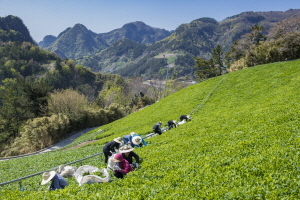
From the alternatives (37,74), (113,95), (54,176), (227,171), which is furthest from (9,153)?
(37,74)

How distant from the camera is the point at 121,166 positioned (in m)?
11.6

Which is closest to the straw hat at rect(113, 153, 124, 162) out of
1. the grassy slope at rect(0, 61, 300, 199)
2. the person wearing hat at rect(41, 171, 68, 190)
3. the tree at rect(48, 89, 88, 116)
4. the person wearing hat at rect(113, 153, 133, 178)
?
the person wearing hat at rect(113, 153, 133, 178)

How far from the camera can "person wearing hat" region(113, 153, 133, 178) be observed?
11074 mm

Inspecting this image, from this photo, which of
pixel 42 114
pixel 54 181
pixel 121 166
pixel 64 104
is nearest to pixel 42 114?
pixel 42 114

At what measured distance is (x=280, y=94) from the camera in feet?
84.4

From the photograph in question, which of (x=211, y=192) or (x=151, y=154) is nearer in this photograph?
(x=211, y=192)

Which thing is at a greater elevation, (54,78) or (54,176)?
(54,78)

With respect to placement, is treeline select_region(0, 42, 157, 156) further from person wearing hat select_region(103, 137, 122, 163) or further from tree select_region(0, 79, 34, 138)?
person wearing hat select_region(103, 137, 122, 163)

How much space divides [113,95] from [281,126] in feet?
315

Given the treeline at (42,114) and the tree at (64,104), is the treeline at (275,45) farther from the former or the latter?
the tree at (64,104)

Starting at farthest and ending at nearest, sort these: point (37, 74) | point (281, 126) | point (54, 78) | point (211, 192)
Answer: point (37, 74), point (54, 78), point (281, 126), point (211, 192)

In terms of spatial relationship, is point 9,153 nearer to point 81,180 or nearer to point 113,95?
point 81,180

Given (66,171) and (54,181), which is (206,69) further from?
(54,181)

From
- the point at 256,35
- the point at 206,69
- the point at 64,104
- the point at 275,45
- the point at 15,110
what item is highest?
the point at 256,35
